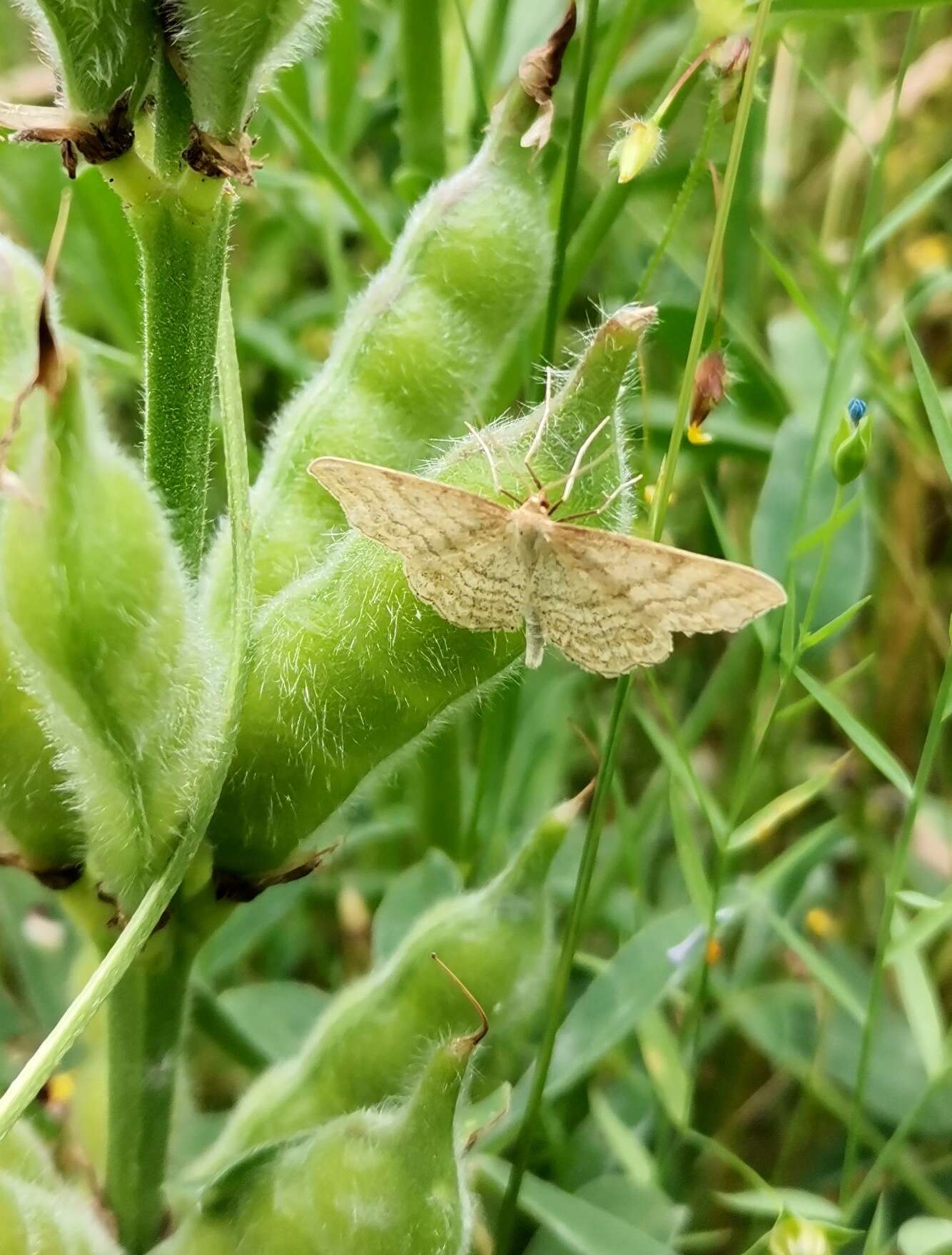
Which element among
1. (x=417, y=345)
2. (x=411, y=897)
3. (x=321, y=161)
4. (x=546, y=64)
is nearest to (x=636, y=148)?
(x=546, y=64)

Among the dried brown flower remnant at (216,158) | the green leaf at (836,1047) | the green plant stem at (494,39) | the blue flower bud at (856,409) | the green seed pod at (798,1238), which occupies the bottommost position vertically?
the green leaf at (836,1047)

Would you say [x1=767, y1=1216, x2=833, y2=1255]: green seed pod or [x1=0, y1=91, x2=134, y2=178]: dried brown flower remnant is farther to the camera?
[x1=767, y1=1216, x2=833, y2=1255]: green seed pod

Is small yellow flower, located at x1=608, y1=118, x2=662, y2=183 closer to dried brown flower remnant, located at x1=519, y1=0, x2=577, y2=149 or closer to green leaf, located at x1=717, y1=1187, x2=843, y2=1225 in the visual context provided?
dried brown flower remnant, located at x1=519, y1=0, x2=577, y2=149

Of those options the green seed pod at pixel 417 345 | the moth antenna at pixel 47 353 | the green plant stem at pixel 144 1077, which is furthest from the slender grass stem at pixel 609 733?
the moth antenna at pixel 47 353

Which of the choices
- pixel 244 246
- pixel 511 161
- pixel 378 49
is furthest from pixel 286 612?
pixel 244 246

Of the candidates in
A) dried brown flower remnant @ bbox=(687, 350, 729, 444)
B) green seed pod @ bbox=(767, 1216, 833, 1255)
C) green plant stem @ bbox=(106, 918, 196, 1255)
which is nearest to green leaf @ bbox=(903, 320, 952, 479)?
dried brown flower remnant @ bbox=(687, 350, 729, 444)

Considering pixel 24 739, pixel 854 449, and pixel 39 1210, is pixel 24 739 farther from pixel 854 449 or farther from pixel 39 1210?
pixel 854 449

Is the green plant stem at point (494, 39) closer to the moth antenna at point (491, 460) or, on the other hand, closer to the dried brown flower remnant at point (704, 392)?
the dried brown flower remnant at point (704, 392)

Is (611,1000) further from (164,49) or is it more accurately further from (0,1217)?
(164,49)
